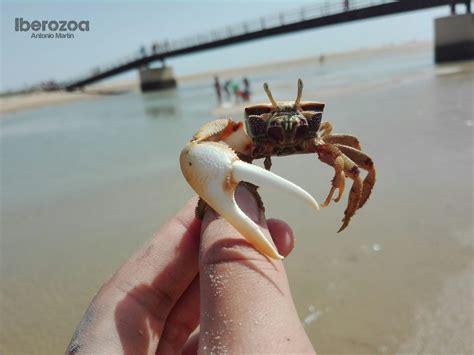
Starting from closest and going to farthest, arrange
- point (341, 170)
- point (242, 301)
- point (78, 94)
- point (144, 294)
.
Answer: point (242, 301) < point (144, 294) < point (341, 170) < point (78, 94)

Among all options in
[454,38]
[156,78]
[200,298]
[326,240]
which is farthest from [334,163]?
[156,78]

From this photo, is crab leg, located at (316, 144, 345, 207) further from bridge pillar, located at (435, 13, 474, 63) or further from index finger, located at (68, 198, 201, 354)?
bridge pillar, located at (435, 13, 474, 63)

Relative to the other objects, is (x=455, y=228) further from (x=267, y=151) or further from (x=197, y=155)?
(x=197, y=155)

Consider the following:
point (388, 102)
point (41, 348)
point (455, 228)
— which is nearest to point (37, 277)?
point (41, 348)

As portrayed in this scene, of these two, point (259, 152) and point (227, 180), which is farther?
point (259, 152)

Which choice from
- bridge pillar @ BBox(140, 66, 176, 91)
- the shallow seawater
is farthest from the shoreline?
the shallow seawater

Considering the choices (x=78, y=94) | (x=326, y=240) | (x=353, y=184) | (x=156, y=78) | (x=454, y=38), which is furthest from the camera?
(x=78, y=94)

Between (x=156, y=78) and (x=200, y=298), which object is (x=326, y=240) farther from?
(x=156, y=78)
